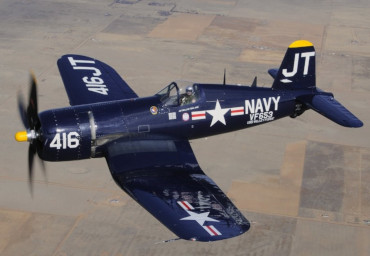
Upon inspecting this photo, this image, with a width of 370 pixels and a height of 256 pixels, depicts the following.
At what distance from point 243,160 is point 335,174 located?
4667mm

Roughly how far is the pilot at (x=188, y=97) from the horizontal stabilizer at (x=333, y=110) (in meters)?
5.39

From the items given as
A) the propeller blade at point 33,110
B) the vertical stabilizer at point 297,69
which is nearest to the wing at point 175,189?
the propeller blade at point 33,110

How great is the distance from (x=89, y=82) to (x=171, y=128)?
6082 mm

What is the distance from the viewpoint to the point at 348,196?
3203cm

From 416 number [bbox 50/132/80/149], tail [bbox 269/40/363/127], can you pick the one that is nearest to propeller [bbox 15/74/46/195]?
416 number [bbox 50/132/80/149]

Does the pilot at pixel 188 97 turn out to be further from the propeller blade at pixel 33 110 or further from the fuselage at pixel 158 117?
the propeller blade at pixel 33 110

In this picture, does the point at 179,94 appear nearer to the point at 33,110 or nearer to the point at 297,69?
the point at 33,110

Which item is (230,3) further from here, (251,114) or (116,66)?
(251,114)

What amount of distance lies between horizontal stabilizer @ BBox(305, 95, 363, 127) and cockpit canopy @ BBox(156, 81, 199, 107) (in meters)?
5.33

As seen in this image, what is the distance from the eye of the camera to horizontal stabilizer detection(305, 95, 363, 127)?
26.4m

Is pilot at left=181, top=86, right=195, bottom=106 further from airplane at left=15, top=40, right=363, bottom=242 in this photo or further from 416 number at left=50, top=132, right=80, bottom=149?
416 number at left=50, top=132, right=80, bottom=149

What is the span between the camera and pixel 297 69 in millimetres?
29641

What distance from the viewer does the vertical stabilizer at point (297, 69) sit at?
96.6 ft

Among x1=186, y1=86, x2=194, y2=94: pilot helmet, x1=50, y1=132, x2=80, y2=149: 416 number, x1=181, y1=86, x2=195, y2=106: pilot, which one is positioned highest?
x1=186, y1=86, x2=194, y2=94: pilot helmet
